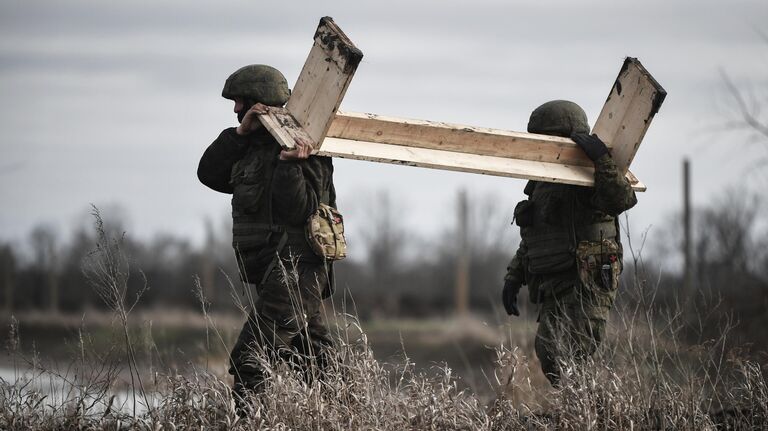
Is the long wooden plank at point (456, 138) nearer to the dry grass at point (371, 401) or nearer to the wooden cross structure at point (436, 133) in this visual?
the wooden cross structure at point (436, 133)

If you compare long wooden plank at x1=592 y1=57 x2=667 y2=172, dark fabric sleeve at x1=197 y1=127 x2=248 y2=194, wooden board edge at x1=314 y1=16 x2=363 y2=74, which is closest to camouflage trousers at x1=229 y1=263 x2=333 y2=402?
dark fabric sleeve at x1=197 y1=127 x2=248 y2=194

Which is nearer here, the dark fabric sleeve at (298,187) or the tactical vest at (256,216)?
the dark fabric sleeve at (298,187)

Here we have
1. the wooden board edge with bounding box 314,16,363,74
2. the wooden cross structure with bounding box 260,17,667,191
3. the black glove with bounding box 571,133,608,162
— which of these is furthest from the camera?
the black glove with bounding box 571,133,608,162

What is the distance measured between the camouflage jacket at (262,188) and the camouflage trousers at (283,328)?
6.4 inches

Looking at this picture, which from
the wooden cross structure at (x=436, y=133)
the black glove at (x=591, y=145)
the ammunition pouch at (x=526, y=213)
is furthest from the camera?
the ammunition pouch at (x=526, y=213)

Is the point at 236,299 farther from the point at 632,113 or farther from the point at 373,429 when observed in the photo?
the point at 632,113

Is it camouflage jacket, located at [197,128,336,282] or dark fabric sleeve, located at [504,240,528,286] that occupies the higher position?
camouflage jacket, located at [197,128,336,282]

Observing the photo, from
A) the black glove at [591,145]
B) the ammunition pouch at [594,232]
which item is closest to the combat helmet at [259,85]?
the black glove at [591,145]

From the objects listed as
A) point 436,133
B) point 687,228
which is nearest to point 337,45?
point 436,133

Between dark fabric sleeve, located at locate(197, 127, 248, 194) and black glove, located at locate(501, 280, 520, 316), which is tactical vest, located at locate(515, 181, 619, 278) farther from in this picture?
dark fabric sleeve, located at locate(197, 127, 248, 194)

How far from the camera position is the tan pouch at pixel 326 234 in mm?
6828

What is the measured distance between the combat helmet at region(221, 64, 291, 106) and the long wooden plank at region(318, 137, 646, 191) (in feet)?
1.89

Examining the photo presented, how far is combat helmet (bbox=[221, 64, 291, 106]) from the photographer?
6926mm

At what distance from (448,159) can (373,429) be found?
1.77m
